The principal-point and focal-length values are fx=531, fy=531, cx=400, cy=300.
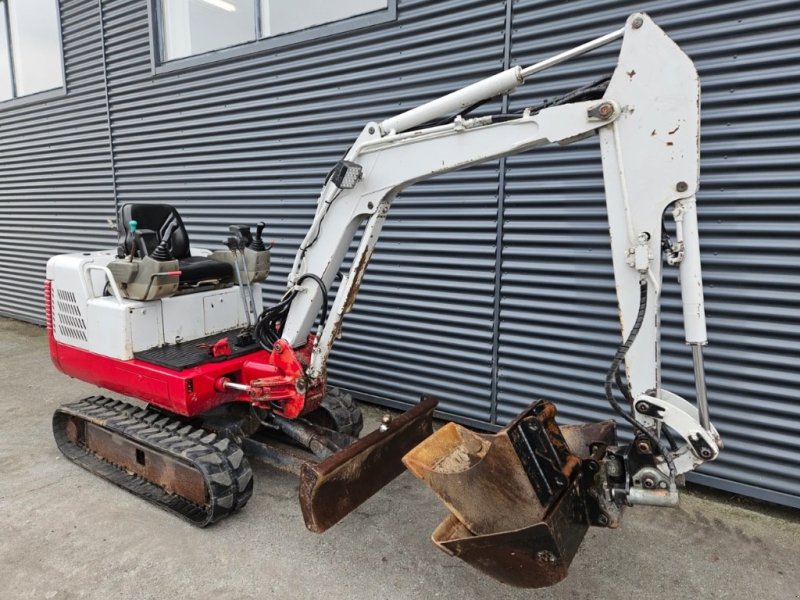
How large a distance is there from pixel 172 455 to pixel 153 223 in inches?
69.0

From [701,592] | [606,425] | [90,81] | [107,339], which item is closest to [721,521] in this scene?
[701,592]

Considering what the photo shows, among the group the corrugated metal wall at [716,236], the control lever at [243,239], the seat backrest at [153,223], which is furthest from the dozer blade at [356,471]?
the seat backrest at [153,223]

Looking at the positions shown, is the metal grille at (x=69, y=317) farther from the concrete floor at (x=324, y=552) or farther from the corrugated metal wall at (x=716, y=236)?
the corrugated metal wall at (x=716, y=236)

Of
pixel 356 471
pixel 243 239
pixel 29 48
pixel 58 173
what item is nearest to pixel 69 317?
pixel 243 239

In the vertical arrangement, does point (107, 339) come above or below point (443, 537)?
above

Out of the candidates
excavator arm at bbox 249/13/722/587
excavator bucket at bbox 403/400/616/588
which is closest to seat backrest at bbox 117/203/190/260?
excavator arm at bbox 249/13/722/587

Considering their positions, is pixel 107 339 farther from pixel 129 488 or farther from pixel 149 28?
pixel 149 28

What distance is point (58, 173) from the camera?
7.39m

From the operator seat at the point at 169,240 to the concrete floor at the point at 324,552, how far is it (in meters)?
1.45

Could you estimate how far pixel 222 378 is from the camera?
3.28 m

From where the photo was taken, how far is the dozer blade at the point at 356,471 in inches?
101

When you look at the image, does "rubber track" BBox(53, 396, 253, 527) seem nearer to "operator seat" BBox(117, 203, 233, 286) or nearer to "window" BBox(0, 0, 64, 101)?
"operator seat" BBox(117, 203, 233, 286)

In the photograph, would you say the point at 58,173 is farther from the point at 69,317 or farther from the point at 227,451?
the point at 227,451

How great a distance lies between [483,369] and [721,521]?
71.8 inches
